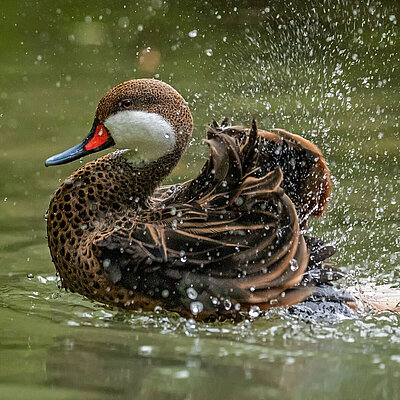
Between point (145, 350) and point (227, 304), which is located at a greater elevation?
point (227, 304)

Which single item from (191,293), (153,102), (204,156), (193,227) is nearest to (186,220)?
(193,227)

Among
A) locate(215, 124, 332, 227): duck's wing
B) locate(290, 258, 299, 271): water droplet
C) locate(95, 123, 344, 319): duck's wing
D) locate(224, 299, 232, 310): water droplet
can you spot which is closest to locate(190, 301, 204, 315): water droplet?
locate(95, 123, 344, 319): duck's wing

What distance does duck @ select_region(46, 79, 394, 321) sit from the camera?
13.5ft

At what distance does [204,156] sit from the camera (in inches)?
263

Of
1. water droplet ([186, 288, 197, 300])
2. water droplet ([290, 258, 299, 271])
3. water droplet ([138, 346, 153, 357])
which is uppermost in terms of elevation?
water droplet ([290, 258, 299, 271])

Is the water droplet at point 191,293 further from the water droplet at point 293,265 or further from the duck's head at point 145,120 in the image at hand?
the duck's head at point 145,120

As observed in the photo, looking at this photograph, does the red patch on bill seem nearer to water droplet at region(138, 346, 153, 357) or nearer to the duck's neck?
the duck's neck

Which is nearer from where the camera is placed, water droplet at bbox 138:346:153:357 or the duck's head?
water droplet at bbox 138:346:153:357

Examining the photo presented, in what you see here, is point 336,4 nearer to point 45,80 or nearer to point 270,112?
point 270,112

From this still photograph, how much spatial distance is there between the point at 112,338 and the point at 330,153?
9.79 feet

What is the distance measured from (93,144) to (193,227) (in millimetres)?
693

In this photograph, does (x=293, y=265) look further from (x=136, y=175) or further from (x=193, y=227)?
(x=136, y=175)

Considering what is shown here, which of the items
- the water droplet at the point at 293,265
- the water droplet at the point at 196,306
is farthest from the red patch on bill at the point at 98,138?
the water droplet at the point at 293,265

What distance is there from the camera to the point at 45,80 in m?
8.23
